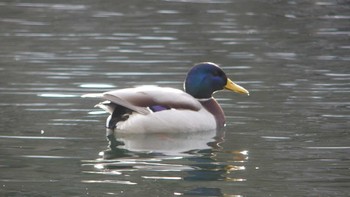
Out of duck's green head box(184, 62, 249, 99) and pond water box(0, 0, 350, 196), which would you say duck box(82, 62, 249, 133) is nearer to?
pond water box(0, 0, 350, 196)

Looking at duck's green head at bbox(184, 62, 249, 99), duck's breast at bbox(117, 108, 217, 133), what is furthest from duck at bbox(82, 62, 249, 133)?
duck's green head at bbox(184, 62, 249, 99)

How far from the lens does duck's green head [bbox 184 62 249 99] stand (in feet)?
46.8

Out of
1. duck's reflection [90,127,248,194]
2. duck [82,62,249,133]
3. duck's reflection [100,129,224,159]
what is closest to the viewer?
duck's reflection [90,127,248,194]

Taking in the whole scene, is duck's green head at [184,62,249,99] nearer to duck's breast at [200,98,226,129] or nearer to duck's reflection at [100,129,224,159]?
duck's breast at [200,98,226,129]

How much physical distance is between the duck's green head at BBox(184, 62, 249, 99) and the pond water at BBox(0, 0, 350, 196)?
0.40 m

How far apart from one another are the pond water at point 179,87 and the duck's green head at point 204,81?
402mm

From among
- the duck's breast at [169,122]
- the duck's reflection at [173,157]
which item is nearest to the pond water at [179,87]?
the duck's reflection at [173,157]

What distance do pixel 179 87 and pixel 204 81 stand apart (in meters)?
2.00

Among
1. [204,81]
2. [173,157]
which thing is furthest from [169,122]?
[173,157]

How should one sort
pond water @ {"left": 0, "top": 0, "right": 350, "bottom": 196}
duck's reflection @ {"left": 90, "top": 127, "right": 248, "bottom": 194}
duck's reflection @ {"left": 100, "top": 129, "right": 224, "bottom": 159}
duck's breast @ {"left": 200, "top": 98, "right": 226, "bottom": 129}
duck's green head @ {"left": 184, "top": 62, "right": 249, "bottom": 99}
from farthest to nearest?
duck's green head @ {"left": 184, "top": 62, "right": 249, "bottom": 99}, duck's breast @ {"left": 200, "top": 98, "right": 226, "bottom": 129}, duck's reflection @ {"left": 100, "top": 129, "right": 224, "bottom": 159}, duck's reflection @ {"left": 90, "top": 127, "right": 248, "bottom": 194}, pond water @ {"left": 0, "top": 0, "right": 350, "bottom": 196}

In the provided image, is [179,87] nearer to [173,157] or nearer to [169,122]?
[169,122]

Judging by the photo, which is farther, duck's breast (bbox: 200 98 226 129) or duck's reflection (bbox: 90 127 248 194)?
duck's breast (bbox: 200 98 226 129)

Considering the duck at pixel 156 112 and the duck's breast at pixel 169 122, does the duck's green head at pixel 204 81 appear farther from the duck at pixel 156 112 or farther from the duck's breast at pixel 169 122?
the duck's breast at pixel 169 122

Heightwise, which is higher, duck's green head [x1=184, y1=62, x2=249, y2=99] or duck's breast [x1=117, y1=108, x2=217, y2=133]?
duck's green head [x1=184, y1=62, x2=249, y2=99]
